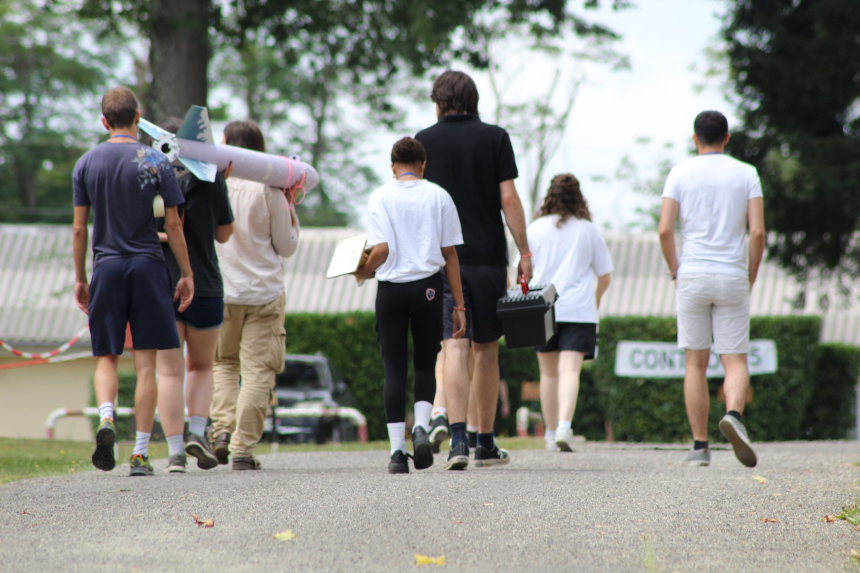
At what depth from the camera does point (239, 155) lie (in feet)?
21.3

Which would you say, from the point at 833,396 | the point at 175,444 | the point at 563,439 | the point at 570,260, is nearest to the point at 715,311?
the point at 570,260

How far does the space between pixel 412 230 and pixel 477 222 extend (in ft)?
2.11

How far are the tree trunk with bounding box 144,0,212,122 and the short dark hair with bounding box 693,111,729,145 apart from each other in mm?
8922

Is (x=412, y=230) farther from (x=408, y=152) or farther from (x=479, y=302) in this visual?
(x=479, y=302)

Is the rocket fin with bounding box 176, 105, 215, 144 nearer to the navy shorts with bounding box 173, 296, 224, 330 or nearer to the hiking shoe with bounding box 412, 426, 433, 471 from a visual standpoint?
the navy shorts with bounding box 173, 296, 224, 330

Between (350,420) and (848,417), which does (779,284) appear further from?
(350,420)

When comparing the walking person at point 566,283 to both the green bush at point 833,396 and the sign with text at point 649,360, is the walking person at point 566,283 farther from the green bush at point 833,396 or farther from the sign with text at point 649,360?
the green bush at point 833,396

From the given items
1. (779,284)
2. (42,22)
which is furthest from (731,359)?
(42,22)

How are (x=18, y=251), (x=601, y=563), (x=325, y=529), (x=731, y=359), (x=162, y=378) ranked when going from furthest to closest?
1. (x=18, y=251)
2. (x=731, y=359)
3. (x=162, y=378)
4. (x=325, y=529)
5. (x=601, y=563)

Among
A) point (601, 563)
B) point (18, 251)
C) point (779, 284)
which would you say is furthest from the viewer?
point (18, 251)

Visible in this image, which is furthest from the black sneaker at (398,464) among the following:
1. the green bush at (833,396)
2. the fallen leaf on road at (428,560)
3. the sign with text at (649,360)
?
the green bush at (833,396)

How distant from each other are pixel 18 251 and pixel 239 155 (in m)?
27.7

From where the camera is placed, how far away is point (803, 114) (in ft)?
61.0

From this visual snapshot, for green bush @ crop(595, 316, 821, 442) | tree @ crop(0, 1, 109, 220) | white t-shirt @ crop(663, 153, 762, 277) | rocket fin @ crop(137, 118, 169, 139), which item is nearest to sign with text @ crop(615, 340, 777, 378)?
green bush @ crop(595, 316, 821, 442)
